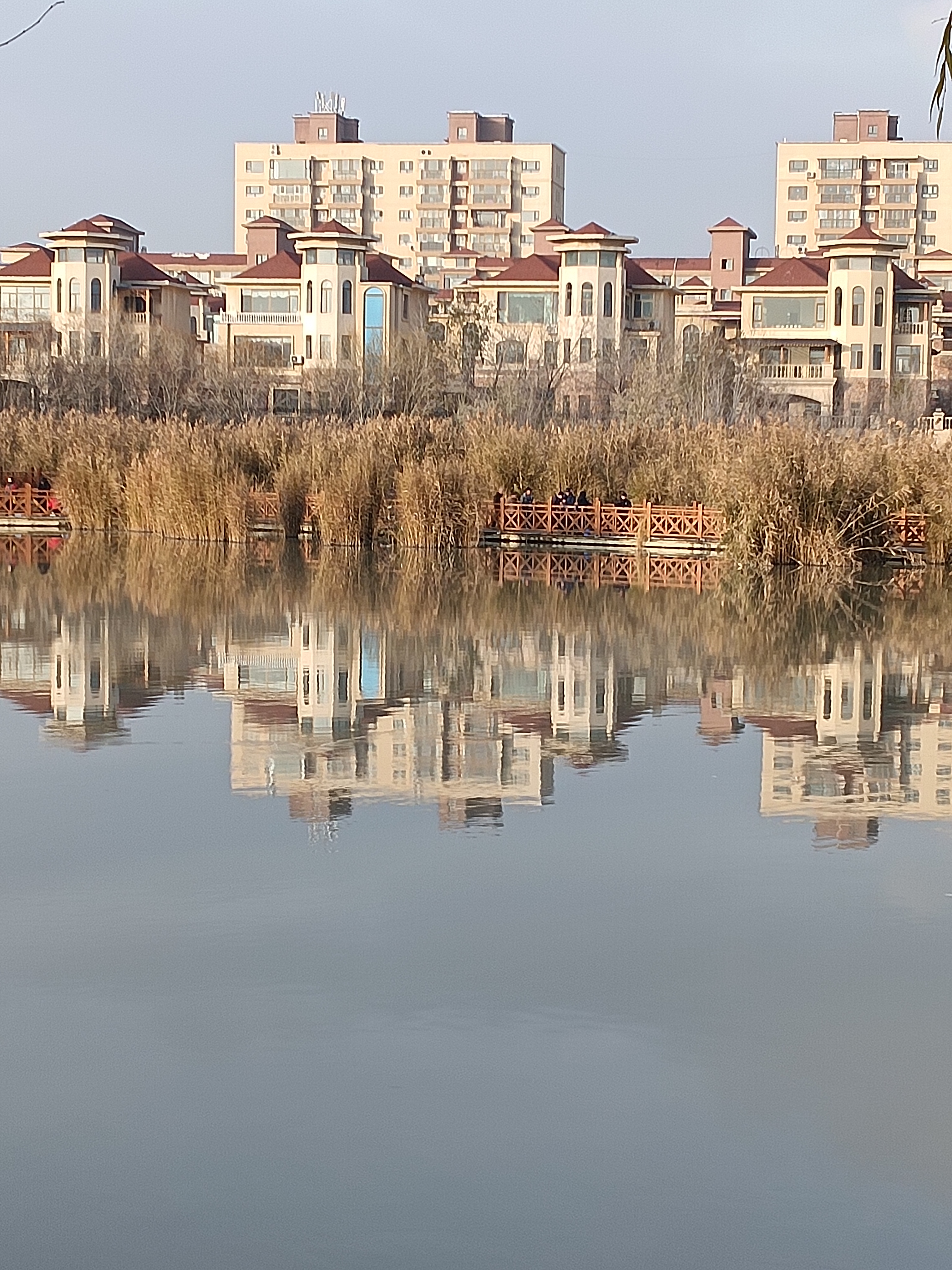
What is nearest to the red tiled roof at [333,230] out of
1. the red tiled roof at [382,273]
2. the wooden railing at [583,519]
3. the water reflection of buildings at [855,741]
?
the red tiled roof at [382,273]

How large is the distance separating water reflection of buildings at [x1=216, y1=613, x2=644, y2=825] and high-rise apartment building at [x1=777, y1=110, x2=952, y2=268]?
84.5 metres

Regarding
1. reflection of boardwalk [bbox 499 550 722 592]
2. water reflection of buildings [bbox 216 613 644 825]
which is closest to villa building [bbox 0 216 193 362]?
reflection of boardwalk [bbox 499 550 722 592]

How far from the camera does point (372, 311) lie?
63.0 meters

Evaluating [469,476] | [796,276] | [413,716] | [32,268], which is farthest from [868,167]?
[413,716]

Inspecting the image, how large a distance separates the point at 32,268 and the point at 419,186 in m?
39.1

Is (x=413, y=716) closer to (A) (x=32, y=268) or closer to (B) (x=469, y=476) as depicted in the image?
(B) (x=469, y=476)

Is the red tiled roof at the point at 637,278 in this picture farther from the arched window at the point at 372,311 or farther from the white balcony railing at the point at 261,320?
the white balcony railing at the point at 261,320

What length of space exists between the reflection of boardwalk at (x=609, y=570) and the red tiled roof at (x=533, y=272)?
36323 millimetres

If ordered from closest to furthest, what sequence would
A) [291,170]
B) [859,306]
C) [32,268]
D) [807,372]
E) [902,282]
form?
[807,372] → [859,306] → [902,282] → [32,268] → [291,170]

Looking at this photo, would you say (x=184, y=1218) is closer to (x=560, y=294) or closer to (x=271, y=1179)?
(x=271, y=1179)

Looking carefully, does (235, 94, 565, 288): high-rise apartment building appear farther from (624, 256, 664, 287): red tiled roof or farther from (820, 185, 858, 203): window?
(624, 256, 664, 287): red tiled roof

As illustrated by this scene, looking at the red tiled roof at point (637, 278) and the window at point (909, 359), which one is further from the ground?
the red tiled roof at point (637, 278)

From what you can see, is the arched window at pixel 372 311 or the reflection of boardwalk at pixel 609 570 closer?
the reflection of boardwalk at pixel 609 570

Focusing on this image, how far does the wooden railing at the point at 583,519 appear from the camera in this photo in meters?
28.5
